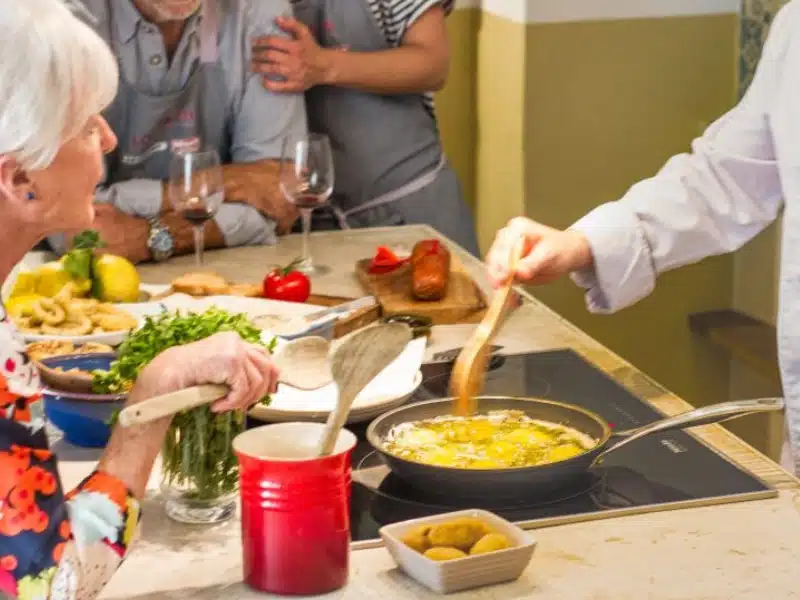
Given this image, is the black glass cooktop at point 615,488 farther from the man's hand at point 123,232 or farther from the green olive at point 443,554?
the man's hand at point 123,232

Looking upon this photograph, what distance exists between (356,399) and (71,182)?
0.53 metres

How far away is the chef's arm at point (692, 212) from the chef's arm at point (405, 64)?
4.04 feet

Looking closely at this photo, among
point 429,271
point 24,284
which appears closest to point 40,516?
point 24,284

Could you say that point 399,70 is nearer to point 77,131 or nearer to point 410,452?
point 410,452

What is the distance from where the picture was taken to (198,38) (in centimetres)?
281

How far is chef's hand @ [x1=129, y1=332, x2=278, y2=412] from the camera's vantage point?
1273 mm

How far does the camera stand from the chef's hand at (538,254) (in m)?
1.79

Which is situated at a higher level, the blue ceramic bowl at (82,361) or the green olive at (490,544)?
the blue ceramic bowl at (82,361)

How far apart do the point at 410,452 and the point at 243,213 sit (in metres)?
1.23

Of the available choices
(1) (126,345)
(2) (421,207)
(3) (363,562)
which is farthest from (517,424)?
(2) (421,207)

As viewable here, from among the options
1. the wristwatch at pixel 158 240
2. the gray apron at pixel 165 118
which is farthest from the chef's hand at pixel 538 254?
the gray apron at pixel 165 118

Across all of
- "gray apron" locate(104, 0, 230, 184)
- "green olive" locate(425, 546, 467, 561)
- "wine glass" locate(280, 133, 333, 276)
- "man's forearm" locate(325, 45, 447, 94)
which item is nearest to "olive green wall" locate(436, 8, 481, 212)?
"man's forearm" locate(325, 45, 447, 94)

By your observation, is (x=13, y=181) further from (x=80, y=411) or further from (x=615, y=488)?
(x=615, y=488)

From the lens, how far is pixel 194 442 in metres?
1.36
